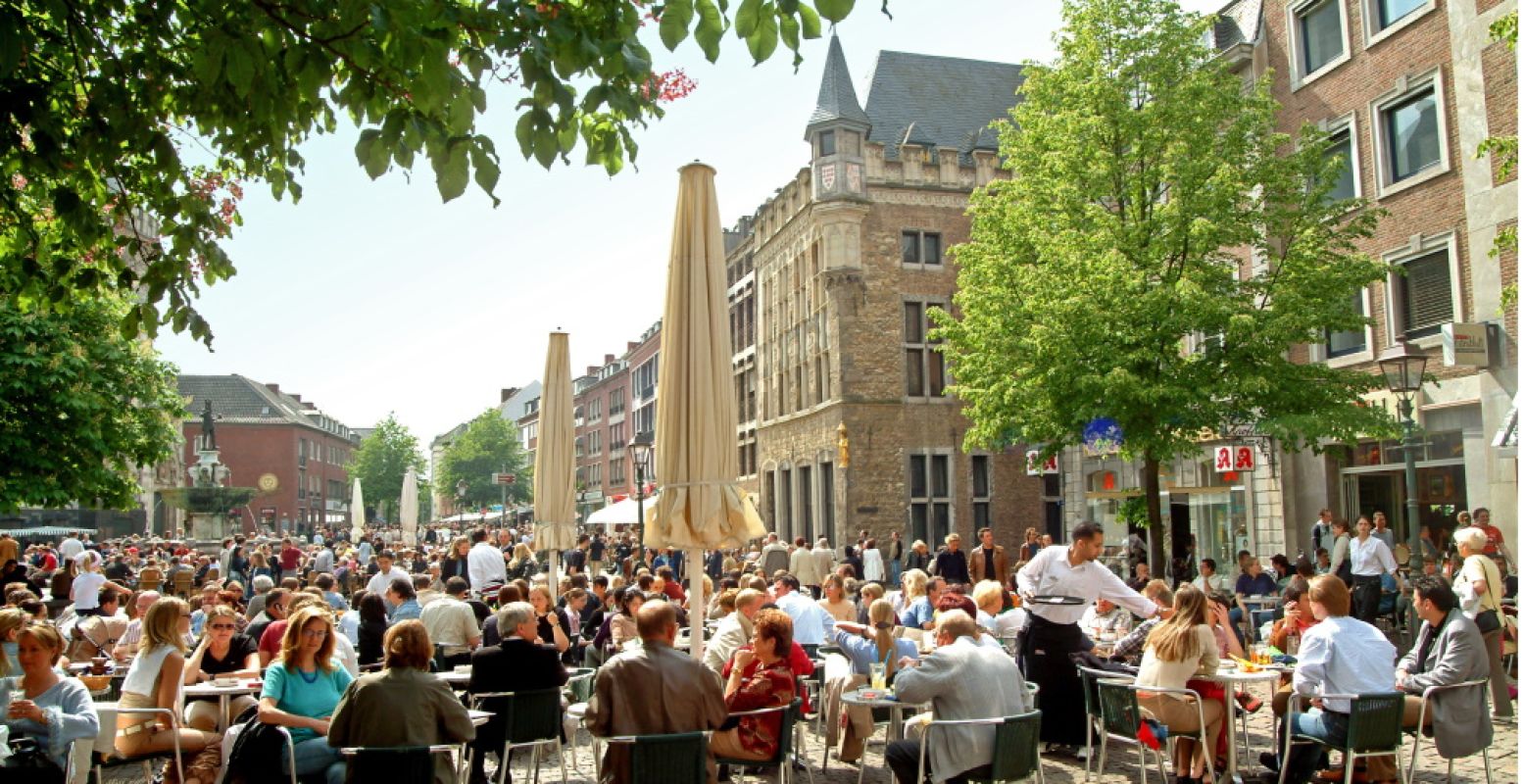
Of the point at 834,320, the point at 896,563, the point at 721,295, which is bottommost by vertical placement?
the point at 896,563

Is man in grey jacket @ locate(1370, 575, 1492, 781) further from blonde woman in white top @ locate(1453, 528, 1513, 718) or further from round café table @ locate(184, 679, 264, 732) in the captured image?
round café table @ locate(184, 679, 264, 732)

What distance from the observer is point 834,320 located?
36.1 meters

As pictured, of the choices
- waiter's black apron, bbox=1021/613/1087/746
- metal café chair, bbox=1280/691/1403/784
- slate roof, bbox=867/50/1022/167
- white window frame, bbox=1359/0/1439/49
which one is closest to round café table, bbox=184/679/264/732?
waiter's black apron, bbox=1021/613/1087/746

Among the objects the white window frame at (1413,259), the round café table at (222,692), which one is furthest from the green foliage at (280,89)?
the white window frame at (1413,259)

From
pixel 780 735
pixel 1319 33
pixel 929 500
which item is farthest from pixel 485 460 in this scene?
pixel 780 735

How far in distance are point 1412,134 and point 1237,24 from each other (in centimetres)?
631

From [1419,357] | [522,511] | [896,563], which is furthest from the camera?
[522,511]

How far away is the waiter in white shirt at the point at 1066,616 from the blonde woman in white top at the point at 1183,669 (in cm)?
146

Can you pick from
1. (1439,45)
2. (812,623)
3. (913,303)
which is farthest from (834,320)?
(812,623)

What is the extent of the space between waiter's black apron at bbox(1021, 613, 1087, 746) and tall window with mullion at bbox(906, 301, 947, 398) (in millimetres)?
27128

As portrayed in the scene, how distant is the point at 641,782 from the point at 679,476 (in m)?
2.56

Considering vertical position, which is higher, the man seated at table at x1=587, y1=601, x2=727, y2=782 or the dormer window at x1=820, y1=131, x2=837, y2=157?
the dormer window at x1=820, y1=131, x2=837, y2=157

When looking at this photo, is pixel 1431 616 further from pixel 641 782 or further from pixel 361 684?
pixel 361 684

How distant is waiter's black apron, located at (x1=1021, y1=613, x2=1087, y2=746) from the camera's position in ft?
30.8
